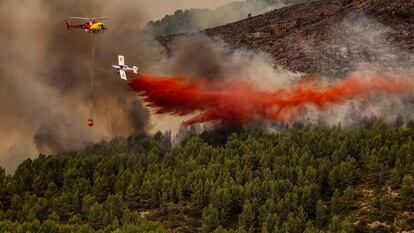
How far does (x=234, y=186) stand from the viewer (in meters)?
147

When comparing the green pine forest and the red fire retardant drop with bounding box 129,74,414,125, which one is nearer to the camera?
the green pine forest

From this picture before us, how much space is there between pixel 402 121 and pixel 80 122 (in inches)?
3397

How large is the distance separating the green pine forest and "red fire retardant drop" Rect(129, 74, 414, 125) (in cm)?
592

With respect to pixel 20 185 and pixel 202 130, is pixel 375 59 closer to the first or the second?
pixel 202 130

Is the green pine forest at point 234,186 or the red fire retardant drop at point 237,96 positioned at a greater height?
the red fire retardant drop at point 237,96

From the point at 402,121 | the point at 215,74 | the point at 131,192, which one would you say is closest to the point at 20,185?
the point at 131,192

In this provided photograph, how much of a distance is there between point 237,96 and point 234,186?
118 ft

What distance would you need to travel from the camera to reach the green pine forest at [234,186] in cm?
13538

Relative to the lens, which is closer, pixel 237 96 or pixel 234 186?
pixel 234 186

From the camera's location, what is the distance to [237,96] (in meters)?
177

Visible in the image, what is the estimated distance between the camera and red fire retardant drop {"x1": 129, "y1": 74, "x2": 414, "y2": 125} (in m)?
171

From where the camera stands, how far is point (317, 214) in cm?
13900

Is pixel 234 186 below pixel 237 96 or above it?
Result: below

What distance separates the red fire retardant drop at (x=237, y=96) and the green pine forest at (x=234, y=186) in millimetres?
5920
